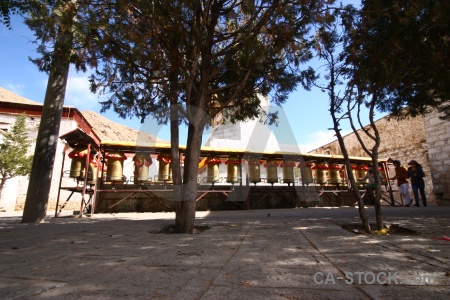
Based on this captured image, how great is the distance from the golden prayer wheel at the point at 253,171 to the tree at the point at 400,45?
5550 mm

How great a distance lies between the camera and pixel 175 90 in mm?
5160

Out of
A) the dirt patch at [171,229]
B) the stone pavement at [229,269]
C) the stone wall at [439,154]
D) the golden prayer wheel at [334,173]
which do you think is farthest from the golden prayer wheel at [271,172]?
the stone wall at [439,154]

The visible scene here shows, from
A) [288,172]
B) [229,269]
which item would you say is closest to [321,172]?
[288,172]

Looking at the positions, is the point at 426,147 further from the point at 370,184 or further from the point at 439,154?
the point at 370,184

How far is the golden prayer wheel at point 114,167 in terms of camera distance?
871 cm

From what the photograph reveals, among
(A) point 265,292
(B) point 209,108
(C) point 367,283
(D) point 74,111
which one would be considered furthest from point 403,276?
(D) point 74,111

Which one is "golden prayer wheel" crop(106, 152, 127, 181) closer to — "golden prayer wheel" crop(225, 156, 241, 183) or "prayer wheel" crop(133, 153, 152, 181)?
"prayer wheel" crop(133, 153, 152, 181)

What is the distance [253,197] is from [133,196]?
4.86 metres

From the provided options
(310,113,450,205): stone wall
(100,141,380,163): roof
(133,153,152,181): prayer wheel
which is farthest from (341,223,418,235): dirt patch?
(310,113,450,205): stone wall

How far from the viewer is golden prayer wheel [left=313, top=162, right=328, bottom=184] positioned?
36.9 feet

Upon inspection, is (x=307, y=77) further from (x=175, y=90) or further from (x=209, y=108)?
(x=175, y=90)

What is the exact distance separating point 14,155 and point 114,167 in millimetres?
10396

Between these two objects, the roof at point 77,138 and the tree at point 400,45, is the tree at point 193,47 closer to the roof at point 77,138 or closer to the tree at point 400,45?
the tree at point 400,45

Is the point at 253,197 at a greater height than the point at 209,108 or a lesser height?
lesser
